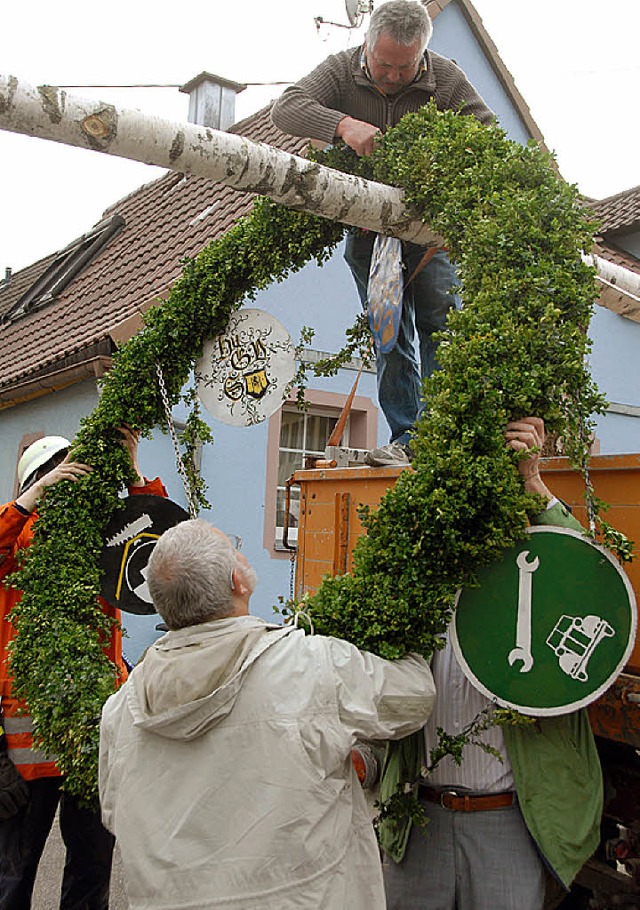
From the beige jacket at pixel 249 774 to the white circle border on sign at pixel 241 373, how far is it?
1.36m

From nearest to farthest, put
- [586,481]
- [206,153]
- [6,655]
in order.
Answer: [586,481]
[206,153]
[6,655]

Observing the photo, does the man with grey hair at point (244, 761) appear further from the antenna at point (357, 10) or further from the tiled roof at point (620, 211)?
the tiled roof at point (620, 211)

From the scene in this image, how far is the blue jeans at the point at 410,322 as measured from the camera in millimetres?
3541

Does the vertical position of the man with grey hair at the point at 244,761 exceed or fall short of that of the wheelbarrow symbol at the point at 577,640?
it falls short

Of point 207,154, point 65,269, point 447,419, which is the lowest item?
point 447,419

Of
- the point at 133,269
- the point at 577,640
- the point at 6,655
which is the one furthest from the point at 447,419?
the point at 133,269

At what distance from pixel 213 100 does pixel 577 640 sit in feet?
38.1

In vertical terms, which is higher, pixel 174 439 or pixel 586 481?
pixel 174 439

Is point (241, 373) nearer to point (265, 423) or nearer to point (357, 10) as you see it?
point (357, 10)

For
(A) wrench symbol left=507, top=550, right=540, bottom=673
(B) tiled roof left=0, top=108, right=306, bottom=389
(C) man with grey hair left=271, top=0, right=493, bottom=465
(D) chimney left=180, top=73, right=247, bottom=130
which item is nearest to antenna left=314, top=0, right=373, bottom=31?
(C) man with grey hair left=271, top=0, right=493, bottom=465

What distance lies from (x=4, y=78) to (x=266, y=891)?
2.19 m

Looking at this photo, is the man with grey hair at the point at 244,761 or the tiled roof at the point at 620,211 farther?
the tiled roof at the point at 620,211

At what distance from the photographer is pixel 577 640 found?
7.13 ft

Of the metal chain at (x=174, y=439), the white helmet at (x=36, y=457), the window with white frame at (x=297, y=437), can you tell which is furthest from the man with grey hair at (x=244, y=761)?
the window with white frame at (x=297, y=437)
